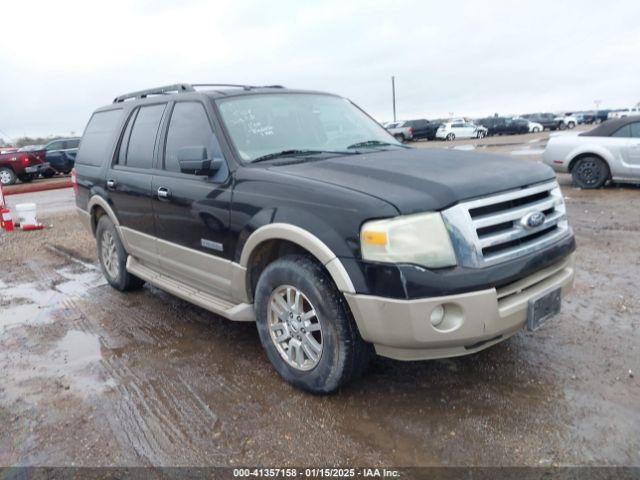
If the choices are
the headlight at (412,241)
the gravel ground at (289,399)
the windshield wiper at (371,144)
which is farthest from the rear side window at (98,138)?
the headlight at (412,241)

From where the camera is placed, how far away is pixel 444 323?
9.07 ft

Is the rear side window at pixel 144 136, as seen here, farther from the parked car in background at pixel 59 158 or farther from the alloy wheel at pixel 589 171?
the parked car in background at pixel 59 158

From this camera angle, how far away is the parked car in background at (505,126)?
4306 centimetres

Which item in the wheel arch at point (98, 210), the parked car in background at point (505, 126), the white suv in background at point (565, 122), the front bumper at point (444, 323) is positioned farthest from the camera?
the white suv in background at point (565, 122)

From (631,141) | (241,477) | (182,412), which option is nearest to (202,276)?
(182,412)

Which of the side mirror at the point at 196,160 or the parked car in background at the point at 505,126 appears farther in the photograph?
the parked car in background at the point at 505,126

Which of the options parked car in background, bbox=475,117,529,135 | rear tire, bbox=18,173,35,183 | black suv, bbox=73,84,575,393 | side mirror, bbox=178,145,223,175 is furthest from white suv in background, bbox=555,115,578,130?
side mirror, bbox=178,145,223,175

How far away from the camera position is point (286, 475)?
2602 mm

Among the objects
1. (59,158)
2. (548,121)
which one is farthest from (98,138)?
(548,121)

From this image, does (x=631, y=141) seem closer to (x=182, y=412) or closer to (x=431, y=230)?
(x=431, y=230)

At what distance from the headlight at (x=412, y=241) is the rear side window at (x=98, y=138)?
11.7 feet

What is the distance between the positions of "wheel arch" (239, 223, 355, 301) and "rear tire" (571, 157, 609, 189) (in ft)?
29.8

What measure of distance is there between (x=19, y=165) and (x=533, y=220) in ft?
67.0

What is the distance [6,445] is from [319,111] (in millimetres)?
3220
